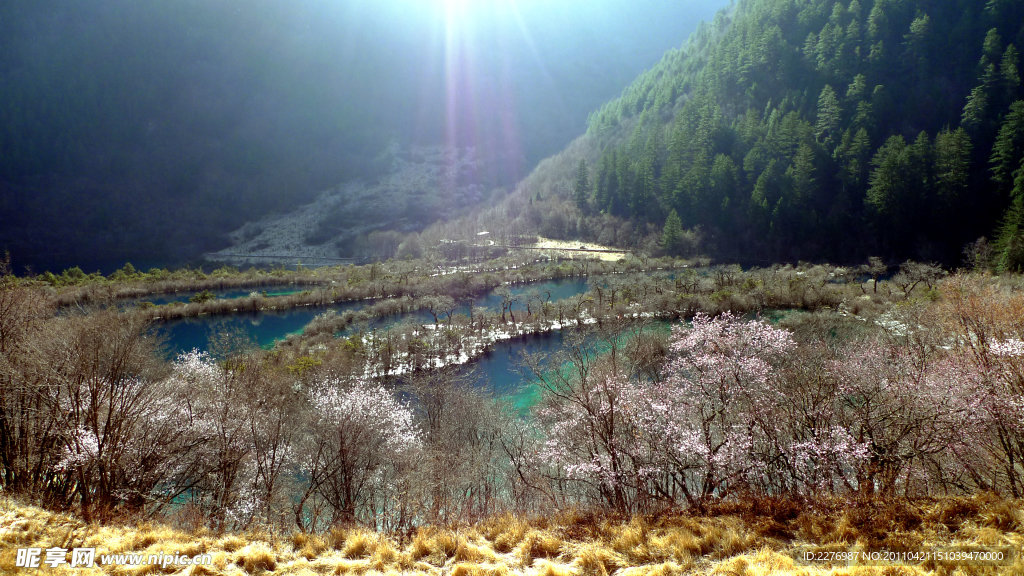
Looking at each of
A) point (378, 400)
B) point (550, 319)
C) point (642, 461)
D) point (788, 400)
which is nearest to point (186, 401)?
point (378, 400)

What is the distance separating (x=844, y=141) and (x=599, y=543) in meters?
72.8

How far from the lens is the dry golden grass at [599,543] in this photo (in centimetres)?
680

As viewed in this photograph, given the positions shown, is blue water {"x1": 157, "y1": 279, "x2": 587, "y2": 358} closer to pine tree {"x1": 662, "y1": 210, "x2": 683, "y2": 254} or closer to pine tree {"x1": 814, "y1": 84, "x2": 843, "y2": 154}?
pine tree {"x1": 662, "y1": 210, "x2": 683, "y2": 254}

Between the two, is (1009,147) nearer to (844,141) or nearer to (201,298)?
(844,141)

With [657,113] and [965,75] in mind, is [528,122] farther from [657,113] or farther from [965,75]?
[965,75]

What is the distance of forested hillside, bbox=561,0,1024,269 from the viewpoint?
5297 cm

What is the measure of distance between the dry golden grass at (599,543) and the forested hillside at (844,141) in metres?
48.7

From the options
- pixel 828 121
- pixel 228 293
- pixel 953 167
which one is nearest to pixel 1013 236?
pixel 953 167

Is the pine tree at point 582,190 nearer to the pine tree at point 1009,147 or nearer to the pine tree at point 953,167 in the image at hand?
the pine tree at point 953,167

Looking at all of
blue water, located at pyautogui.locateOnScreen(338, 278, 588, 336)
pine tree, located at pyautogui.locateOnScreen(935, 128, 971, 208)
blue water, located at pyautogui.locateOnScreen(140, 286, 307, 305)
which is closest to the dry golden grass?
blue water, located at pyautogui.locateOnScreen(338, 278, 588, 336)

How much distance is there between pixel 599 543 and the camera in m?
7.93

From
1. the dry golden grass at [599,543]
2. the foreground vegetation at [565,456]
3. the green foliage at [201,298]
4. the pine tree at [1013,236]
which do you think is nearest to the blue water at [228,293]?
the green foliage at [201,298]

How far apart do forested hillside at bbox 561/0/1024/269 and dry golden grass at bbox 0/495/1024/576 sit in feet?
160

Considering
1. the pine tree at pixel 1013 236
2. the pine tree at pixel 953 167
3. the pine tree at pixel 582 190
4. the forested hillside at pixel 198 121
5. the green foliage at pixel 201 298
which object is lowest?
the green foliage at pixel 201 298
